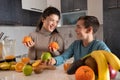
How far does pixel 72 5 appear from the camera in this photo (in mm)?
3438

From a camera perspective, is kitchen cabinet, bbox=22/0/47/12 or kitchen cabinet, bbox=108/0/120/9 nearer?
kitchen cabinet, bbox=108/0/120/9

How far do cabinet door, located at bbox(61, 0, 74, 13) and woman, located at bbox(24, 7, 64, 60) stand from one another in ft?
6.15

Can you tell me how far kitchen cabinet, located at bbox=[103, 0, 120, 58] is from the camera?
2.67 meters

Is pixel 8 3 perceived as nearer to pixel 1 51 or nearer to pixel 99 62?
pixel 1 51

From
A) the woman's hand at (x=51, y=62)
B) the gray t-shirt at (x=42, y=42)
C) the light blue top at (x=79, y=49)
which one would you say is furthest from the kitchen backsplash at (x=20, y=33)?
the woman's hand at (x=51, y=62)

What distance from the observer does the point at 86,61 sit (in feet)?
2.78

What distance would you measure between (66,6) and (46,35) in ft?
6.46

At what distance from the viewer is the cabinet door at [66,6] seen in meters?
3.45

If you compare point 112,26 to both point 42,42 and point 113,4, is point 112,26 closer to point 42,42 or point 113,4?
point 113,4

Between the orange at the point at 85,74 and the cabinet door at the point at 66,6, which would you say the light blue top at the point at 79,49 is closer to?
the orange at the point at 85,74

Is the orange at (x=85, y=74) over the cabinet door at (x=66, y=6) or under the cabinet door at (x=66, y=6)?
under

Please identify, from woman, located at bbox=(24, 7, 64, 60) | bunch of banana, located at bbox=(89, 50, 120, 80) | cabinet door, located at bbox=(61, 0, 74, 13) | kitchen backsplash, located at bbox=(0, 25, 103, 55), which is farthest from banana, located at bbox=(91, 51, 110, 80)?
cabinet door, located at bbox=(61, 0, 74, 13)

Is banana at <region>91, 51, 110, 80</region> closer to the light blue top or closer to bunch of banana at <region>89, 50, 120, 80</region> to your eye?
bunch of banana at <region>89, 50, 120, 80</region>

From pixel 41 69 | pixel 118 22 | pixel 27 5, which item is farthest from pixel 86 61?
pixel 27 5
